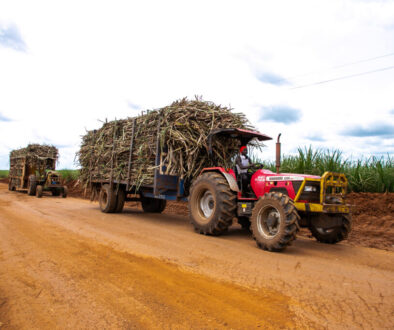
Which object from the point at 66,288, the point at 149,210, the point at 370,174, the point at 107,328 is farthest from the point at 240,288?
the point at 370,174

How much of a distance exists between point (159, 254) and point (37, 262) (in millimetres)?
1833

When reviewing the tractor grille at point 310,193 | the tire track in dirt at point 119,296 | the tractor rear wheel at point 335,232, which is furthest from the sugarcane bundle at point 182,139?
the tire track in dirt at point 119,296

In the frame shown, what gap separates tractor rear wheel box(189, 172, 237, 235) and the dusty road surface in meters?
0.46

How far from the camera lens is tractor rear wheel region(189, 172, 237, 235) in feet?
21.7

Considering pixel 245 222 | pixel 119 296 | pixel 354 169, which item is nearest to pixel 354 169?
pixel 354 169

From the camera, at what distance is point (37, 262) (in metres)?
4.50

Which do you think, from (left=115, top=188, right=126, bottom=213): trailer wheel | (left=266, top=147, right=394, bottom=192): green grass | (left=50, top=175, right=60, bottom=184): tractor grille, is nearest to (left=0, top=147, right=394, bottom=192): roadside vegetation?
(left=266, top=147, right=394, bottom=192): green grass

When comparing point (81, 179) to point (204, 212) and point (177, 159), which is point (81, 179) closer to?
point (177, 159)

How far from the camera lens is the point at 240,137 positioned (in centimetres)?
792

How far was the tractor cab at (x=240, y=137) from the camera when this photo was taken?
7188 millimetres

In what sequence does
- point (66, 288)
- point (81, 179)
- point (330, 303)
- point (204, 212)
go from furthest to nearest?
point (81, 179), point (204, 212), point (66, 288), point (330, 303)

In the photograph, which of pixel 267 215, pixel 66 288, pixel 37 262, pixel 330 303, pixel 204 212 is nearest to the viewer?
pixel 330 303

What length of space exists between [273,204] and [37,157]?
17.7 m

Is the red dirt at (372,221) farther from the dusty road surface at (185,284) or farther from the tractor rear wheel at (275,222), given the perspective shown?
the tractor rear wheel at (275,222)
